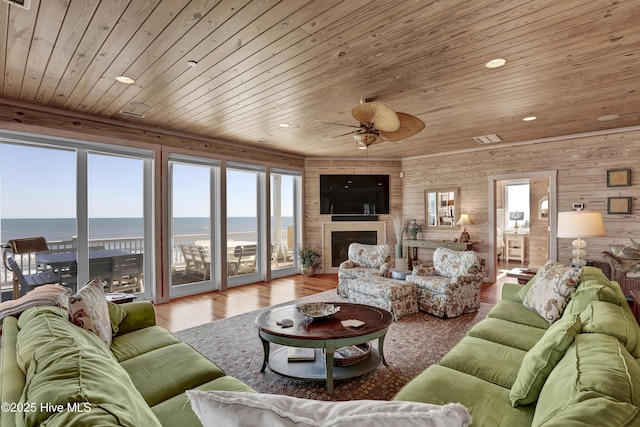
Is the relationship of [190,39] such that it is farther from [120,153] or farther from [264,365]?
[120,153]

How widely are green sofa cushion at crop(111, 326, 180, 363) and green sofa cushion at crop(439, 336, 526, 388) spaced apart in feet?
6.25

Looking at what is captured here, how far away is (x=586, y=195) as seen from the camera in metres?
5.20

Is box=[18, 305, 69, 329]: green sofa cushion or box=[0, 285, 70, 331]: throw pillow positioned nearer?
box=[18, 305, 69, 329]: green sofa cushion

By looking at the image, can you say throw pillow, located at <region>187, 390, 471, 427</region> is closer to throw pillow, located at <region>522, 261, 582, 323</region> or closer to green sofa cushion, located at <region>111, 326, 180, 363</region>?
green sofa cushion, located at <region>111, 326, 180, 363</region>

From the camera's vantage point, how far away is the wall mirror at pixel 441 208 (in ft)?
22.0

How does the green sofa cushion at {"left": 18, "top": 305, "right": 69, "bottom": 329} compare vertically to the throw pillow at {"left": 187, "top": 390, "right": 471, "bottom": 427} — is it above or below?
below

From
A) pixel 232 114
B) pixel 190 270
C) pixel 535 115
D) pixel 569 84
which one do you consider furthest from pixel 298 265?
pixel 569 84

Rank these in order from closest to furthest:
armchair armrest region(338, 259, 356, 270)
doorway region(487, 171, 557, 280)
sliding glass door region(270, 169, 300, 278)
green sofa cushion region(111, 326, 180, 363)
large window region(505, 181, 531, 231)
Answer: green sofa cushion region(111, 326, 180, 363) < armchair armrest region(338, 259, 356, 270) < sliding glass door region(270, 169, 300, 278) < doorway region(487, 171, 557, 280) < large window region(505, 181, 531, 231)

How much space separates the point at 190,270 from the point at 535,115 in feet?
18.8

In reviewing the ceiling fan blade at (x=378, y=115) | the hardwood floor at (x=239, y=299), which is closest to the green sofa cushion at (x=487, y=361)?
the ceiling fan blade at (x=378, y=115)

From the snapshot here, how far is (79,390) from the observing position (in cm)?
87

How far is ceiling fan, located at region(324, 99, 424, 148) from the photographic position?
2742 millimetres

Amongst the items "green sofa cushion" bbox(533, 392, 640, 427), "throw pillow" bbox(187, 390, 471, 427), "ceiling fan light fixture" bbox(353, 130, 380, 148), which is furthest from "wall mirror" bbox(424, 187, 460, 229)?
"throw pillow" bbox(187, 390, 471, 427)

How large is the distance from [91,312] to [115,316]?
20.3 inches
